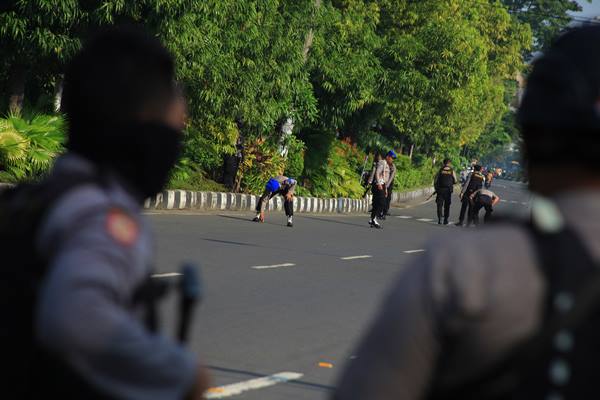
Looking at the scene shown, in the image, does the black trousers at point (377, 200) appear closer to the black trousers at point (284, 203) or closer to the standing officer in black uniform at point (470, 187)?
the black trousers at point (284, 203)

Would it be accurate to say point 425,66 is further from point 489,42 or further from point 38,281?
point 38,281

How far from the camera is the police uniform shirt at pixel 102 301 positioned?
2.11 metres

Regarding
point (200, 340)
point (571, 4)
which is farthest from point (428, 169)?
point (200, 340)

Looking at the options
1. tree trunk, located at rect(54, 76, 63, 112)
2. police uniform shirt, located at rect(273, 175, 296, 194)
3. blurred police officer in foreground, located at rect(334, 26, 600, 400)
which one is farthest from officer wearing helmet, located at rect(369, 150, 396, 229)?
blurred police officer in foreground, located at rect(334, 26, 600, 400)

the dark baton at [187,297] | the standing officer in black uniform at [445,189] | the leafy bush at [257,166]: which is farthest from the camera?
the standing officer in black uniform at [445,189]

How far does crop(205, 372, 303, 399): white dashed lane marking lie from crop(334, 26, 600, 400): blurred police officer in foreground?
16.2ft

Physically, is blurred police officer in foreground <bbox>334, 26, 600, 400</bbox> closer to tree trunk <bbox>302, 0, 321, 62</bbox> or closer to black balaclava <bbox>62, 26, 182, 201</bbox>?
black balaclava <bbox>62, 26, 182, 201</bbox>

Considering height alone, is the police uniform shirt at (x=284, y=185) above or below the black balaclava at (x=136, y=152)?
below

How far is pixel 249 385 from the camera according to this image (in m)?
7.18

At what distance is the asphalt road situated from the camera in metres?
7.76

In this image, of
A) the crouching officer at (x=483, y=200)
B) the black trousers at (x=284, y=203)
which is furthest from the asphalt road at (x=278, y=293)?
the crouching officer at (x=483, y=200)

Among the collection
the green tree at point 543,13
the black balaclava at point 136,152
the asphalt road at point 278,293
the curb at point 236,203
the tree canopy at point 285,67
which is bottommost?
the asphalt road at point 278,293

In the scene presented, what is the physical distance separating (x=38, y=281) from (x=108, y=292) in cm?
14

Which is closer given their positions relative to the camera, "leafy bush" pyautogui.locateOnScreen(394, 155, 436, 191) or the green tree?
"leafy bush" pyautogui.locateOnScreen(394, 155, 436, 191)
